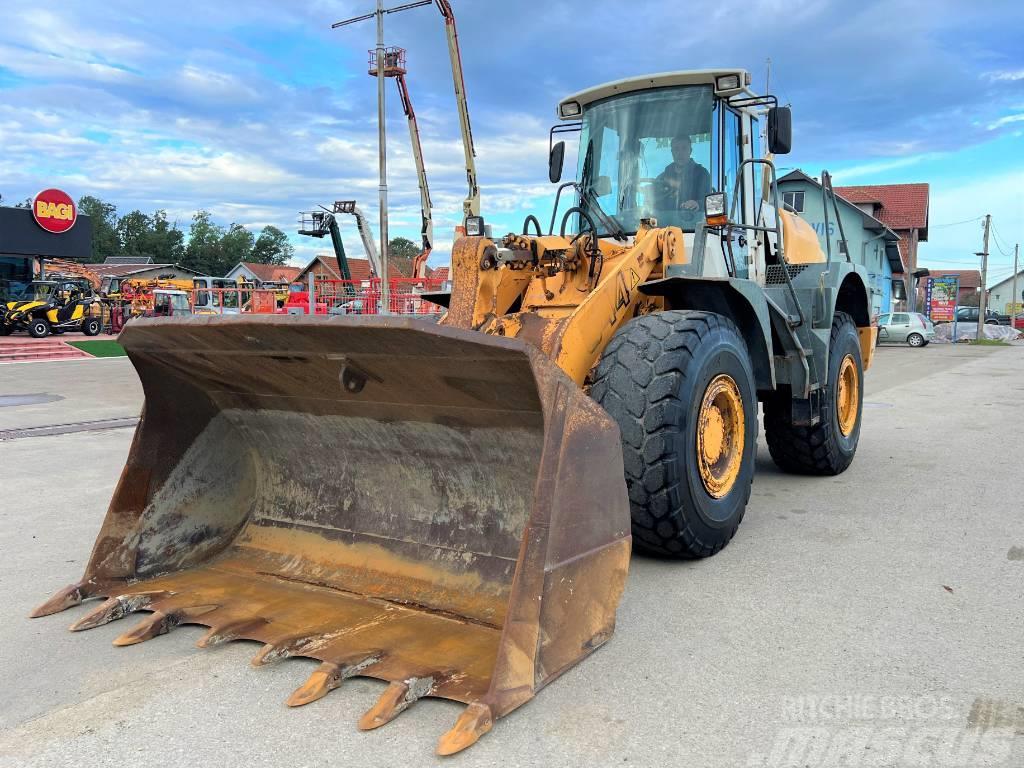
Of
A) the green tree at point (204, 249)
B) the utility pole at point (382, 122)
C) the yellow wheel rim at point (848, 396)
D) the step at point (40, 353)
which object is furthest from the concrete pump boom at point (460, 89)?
the green tree at point (204, 249)

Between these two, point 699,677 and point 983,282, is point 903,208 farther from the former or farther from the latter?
point 699,677

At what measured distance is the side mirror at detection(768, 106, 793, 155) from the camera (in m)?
5.43

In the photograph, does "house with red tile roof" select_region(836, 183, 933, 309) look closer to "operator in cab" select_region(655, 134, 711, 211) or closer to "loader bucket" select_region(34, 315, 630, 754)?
"operator in cab" select_region(655, 134, 711, 211)

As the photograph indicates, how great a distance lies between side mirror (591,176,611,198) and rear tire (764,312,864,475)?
79.0 inches

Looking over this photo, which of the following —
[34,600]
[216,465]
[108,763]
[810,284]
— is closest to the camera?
[108,763]

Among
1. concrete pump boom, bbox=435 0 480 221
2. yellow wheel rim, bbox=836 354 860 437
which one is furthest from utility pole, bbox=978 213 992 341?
yellow wheel rim, bbox=836 354 860 437

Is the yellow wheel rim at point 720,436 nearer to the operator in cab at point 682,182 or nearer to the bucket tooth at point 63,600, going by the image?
the operator in cab at point 682,182

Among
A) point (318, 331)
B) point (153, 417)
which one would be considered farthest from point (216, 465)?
point (318, 331)

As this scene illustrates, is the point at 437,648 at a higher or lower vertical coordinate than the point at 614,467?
lower

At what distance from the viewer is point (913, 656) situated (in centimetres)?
333

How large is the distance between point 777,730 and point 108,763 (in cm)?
213

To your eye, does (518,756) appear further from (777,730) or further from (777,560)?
(777,560)

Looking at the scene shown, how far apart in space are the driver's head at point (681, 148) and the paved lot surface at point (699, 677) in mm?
2402

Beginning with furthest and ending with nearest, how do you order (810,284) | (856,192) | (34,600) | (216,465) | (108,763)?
1. (856,192)
2. (810,284)
3. (216,465)
4. (34,600)
5. (108,763)
